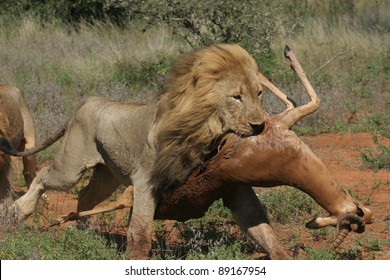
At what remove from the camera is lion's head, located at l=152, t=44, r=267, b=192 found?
220 inches

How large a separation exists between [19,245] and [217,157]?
145 centimetres

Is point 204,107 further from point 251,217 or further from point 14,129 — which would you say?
point 14,129

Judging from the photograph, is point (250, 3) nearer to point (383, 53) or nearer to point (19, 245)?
point (383, 53)

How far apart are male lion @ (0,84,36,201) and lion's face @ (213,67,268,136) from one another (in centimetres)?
245

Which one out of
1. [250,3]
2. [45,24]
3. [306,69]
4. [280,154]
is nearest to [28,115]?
[280,154]

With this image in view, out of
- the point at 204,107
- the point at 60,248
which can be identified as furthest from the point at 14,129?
the point at 204,107

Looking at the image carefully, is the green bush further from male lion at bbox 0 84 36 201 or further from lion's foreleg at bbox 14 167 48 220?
male lion at bbox 0 84 36 201

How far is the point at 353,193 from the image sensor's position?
8.16m

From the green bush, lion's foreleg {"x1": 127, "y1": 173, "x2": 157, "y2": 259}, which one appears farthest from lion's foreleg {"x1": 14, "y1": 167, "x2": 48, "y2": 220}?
lion's foreleg {"x1": 127, "y1": 173, "x2": 157, "y2": 259}

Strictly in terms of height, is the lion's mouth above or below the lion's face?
below

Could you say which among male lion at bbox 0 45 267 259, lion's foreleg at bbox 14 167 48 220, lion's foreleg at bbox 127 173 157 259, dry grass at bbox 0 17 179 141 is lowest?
dry grass at bbox 0 17 179 141

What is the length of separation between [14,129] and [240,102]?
298cm

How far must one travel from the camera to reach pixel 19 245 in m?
6.19

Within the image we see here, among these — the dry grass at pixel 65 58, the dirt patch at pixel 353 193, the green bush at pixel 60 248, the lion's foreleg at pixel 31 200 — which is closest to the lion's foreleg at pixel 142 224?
the green bush at pixel 60 248
